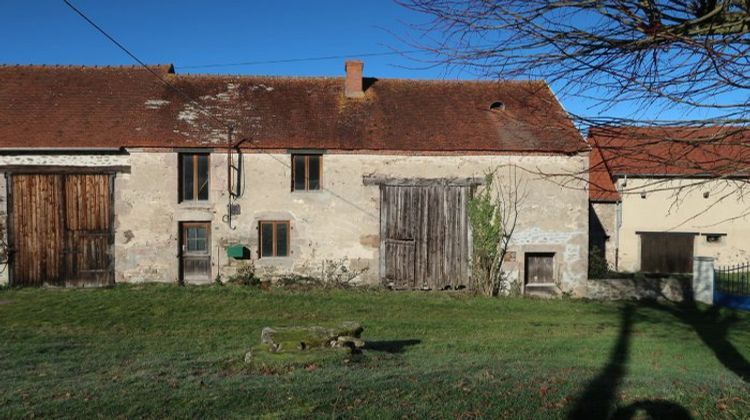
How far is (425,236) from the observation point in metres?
17.6

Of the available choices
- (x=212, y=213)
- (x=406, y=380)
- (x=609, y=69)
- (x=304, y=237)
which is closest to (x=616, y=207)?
(x=304, y=237)

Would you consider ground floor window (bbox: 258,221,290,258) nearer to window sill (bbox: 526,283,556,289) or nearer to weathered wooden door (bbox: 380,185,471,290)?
weathered wooden door (bbox: 380,185,471,290)

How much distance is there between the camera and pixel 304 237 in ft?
56.5

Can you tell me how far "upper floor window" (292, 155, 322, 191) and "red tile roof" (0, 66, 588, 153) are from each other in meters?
0.47

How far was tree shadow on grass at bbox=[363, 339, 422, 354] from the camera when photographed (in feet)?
30.6

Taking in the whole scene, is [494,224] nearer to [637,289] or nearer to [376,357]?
[637,289]

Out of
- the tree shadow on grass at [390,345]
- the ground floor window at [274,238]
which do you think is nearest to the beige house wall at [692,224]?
the ground floor window at [274,238]

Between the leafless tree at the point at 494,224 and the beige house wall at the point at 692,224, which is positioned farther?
the beige house wall at the point at 692,224

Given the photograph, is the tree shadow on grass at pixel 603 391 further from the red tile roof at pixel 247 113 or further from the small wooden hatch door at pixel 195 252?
the small wooden hatch door at pixel 195 252

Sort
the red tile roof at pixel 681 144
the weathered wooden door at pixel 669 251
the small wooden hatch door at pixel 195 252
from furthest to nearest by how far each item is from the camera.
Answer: the weathered wooden door at pixel 669 251
the small wooden hatch door at pixel 195 252
the red tile roof at pixel 681 144

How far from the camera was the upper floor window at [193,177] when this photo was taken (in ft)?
56.2

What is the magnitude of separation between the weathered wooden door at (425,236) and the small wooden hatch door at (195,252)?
17.0ft

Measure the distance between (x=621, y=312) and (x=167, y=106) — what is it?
1461cm

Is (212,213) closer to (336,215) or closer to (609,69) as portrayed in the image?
(336,215)
